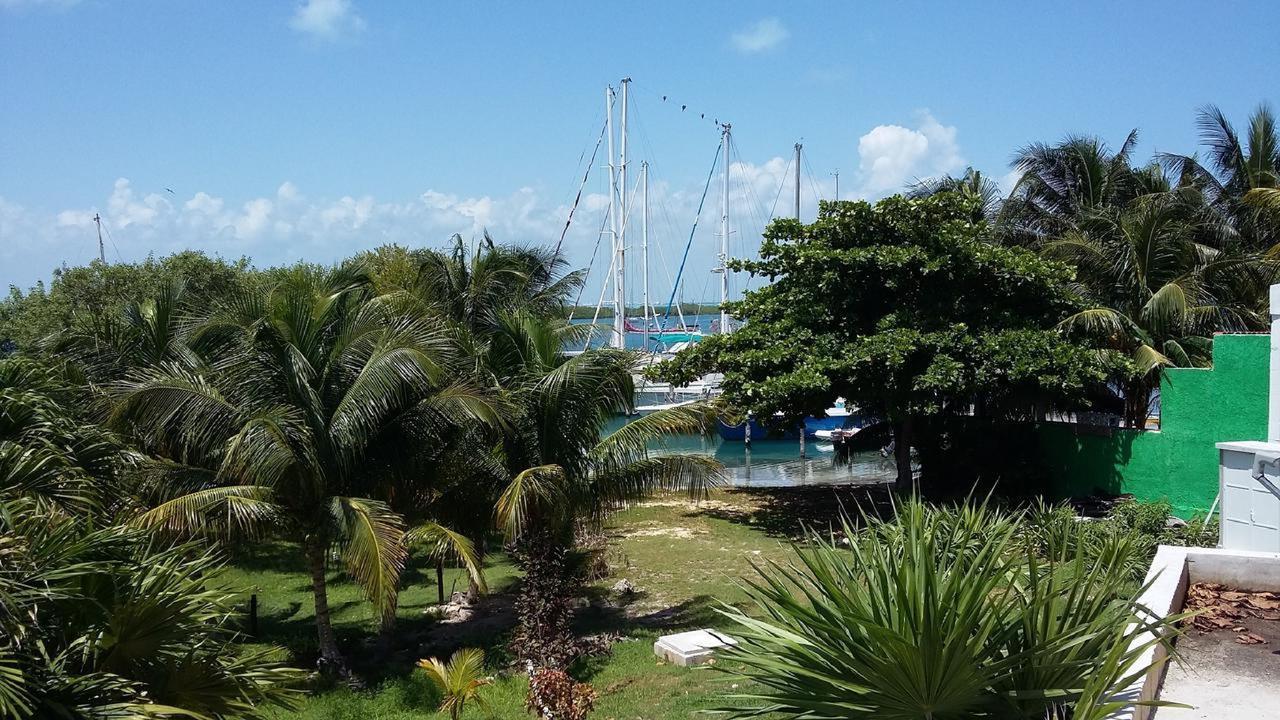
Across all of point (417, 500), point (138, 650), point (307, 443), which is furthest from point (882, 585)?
point (417, 500)

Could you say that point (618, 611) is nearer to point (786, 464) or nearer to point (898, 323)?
point (898, 323)

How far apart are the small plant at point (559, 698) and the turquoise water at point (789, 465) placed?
1346 centimetres

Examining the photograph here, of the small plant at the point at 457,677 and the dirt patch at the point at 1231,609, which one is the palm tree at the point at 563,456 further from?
the dirt patch at the point at 1231,609

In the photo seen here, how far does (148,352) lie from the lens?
14828 millimetres

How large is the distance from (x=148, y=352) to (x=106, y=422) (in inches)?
152

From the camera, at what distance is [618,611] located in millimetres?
14727

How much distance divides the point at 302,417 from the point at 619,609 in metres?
5.77

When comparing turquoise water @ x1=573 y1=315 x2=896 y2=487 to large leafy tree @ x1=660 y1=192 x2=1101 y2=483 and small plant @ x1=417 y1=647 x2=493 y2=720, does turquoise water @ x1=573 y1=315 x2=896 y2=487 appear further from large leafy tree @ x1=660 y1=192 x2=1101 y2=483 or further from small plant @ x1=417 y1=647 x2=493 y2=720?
small plant @ x1=417 y1=647 x2=493 y2=720

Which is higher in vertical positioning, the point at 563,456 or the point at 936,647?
the point at 563,456

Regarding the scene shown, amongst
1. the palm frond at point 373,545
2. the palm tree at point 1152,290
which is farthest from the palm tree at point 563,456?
the palm tree at point 1152,290

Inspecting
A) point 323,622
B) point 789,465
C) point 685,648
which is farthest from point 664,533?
point 789,465

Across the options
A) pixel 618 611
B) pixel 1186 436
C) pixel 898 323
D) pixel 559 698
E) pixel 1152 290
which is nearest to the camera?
pixel 559 698

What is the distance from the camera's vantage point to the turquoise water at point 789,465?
93.6 ft

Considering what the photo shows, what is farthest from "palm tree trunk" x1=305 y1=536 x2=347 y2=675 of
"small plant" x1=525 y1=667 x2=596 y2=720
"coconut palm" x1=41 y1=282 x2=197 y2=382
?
"coconut palm" x1=41 y1=282 x2=197 y2=382
